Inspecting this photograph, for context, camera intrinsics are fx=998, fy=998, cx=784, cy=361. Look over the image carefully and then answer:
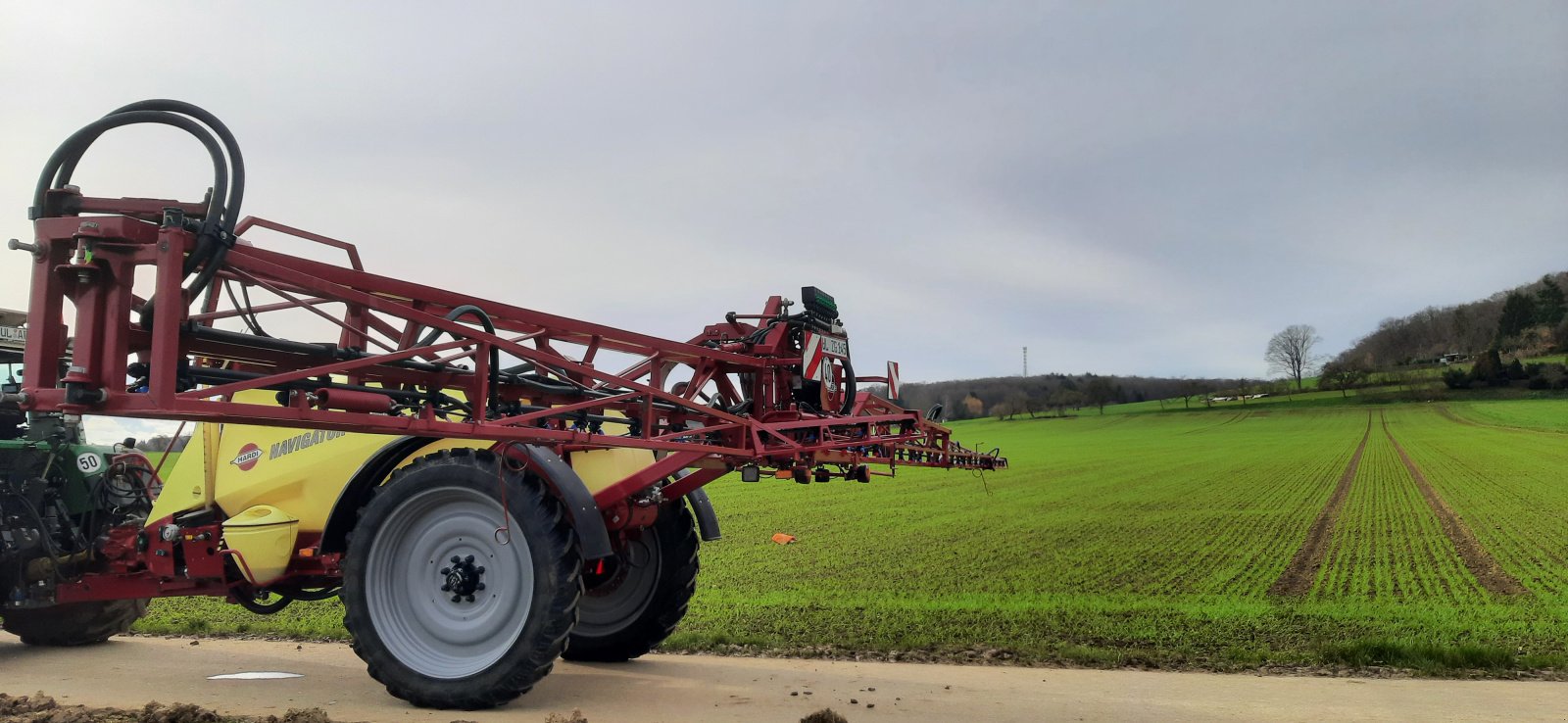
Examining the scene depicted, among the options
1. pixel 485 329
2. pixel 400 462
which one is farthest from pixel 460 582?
pixel 485 329

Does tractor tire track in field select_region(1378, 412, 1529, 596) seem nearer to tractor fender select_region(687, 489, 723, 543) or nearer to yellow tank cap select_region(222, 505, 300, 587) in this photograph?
tractor fender select_region(687, 489, 723, 543)

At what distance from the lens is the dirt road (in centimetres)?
557

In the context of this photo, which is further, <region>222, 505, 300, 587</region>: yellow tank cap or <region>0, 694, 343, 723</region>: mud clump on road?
<region>222, 505, 300, 587</region>: yellow tank cap

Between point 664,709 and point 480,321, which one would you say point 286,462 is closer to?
point 480,321

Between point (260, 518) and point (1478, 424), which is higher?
point (260, 518)

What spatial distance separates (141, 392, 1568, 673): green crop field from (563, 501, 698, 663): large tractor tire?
0.98 metres

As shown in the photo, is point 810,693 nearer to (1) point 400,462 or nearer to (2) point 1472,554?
(1) point 400,462

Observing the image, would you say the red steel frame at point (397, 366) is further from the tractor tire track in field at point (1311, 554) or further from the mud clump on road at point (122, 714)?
the tractor tire track in field at point (1311, 554)

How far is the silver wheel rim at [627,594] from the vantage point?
7387 millimetres

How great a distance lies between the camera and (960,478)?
29156mm

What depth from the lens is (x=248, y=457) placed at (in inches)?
276

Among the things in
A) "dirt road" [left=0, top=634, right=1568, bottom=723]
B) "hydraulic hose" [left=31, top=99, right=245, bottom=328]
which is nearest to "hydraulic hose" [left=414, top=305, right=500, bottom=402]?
"hydraulic hose" [left=31, top=99, right=245, bottom=328]

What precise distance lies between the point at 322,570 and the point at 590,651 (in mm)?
1989

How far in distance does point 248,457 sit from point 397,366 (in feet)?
7.81
